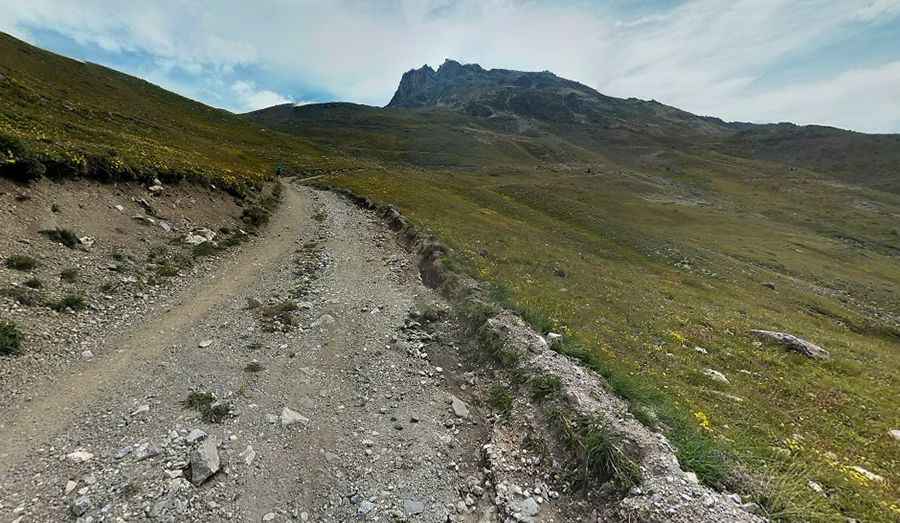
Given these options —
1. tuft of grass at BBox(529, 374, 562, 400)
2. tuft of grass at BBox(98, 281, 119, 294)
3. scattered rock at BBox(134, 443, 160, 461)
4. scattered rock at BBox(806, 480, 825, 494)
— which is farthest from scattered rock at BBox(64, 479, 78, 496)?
scattered rock at BBox(806, 480, 825, 494)

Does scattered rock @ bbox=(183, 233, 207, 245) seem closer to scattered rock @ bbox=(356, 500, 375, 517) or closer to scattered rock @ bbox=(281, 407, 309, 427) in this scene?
scattered rock @ bbox=(281, 407, 309, 427)

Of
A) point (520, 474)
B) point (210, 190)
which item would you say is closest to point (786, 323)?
point (520, 474)

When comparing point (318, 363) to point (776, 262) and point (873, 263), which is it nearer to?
point (776, 262)

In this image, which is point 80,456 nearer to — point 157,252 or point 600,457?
point 600,457

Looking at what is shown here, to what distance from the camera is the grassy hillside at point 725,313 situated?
38.3ft

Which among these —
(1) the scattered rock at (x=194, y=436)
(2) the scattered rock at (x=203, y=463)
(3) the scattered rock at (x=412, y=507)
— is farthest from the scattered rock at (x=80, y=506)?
(3) the scattered rock at (x=412, y=507)

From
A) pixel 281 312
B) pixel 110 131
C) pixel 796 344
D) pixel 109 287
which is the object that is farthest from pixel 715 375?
pixel 110 131

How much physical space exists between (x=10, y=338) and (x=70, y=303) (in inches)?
123

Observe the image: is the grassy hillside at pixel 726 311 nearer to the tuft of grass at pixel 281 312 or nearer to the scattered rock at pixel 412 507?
the scattered rock at pixel 412 507

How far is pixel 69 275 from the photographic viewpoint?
17047mm

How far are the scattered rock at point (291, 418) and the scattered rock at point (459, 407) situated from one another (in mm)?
4280

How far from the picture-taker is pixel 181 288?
20.1m

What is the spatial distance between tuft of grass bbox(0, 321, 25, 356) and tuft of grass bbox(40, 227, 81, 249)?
7720 mm

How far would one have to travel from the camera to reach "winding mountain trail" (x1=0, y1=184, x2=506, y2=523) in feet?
29.2
